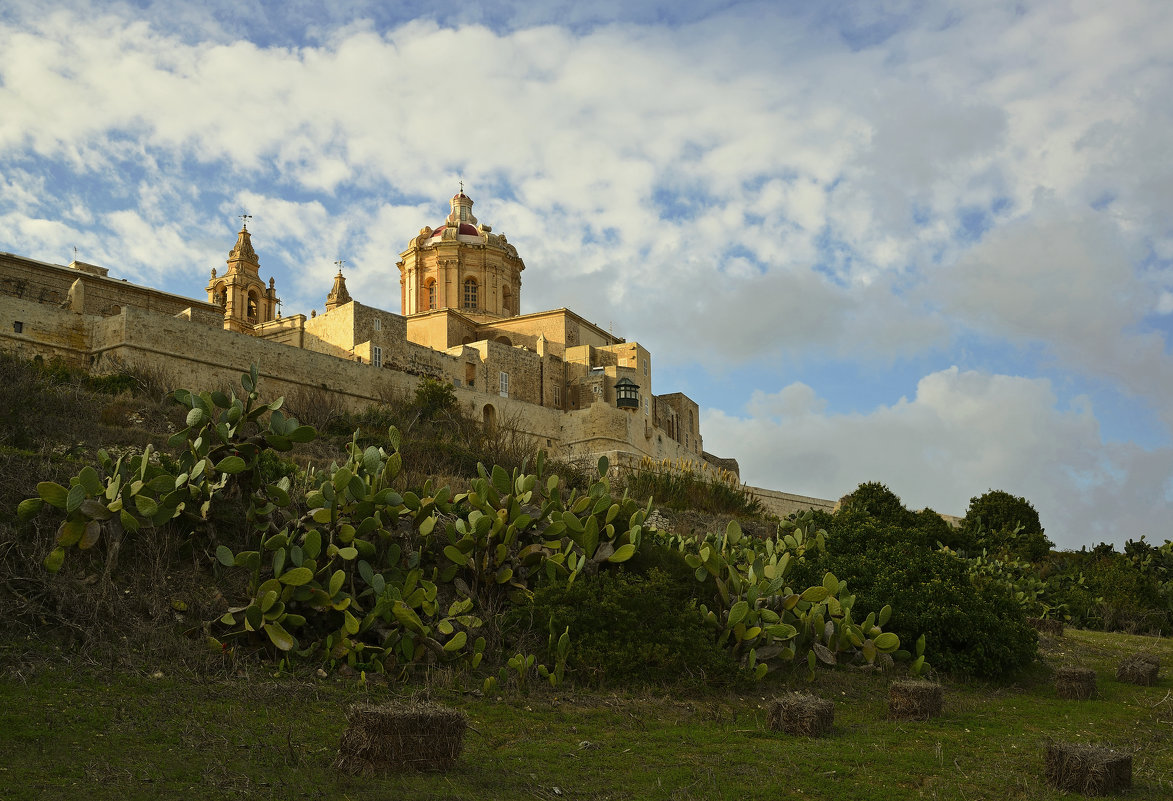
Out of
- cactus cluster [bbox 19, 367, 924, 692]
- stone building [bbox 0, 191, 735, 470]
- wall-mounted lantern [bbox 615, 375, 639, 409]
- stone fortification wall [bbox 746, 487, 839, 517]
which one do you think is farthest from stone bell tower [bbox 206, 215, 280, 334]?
cactus cluster [bbox 19, 367, 924, 692]

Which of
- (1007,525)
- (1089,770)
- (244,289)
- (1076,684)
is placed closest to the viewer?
(1089,770)

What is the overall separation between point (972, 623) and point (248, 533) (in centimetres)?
593

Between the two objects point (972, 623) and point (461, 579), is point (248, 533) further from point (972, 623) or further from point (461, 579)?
point (972, 623)

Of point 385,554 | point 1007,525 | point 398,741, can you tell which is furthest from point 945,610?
point 1007,525

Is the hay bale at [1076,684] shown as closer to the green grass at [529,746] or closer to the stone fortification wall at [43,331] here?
the green grass at [529,746]

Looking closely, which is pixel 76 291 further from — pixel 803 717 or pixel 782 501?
pixel 803 717

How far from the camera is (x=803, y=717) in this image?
6008mm

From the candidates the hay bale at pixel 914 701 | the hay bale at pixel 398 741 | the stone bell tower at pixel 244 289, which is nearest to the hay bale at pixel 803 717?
the hay bale at pixel 914 701

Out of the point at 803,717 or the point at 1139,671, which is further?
the point at 1139,671

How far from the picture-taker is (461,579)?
7.58 meters

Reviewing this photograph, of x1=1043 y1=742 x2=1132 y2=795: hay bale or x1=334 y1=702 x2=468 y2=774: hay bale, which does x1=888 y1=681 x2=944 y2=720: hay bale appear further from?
x1=334 y1=702 x2=468 y2=774: hay bale

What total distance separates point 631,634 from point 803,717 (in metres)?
1.57

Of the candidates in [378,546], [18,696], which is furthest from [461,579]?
[18,696]

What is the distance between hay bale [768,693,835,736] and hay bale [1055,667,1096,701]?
281 centimetres
